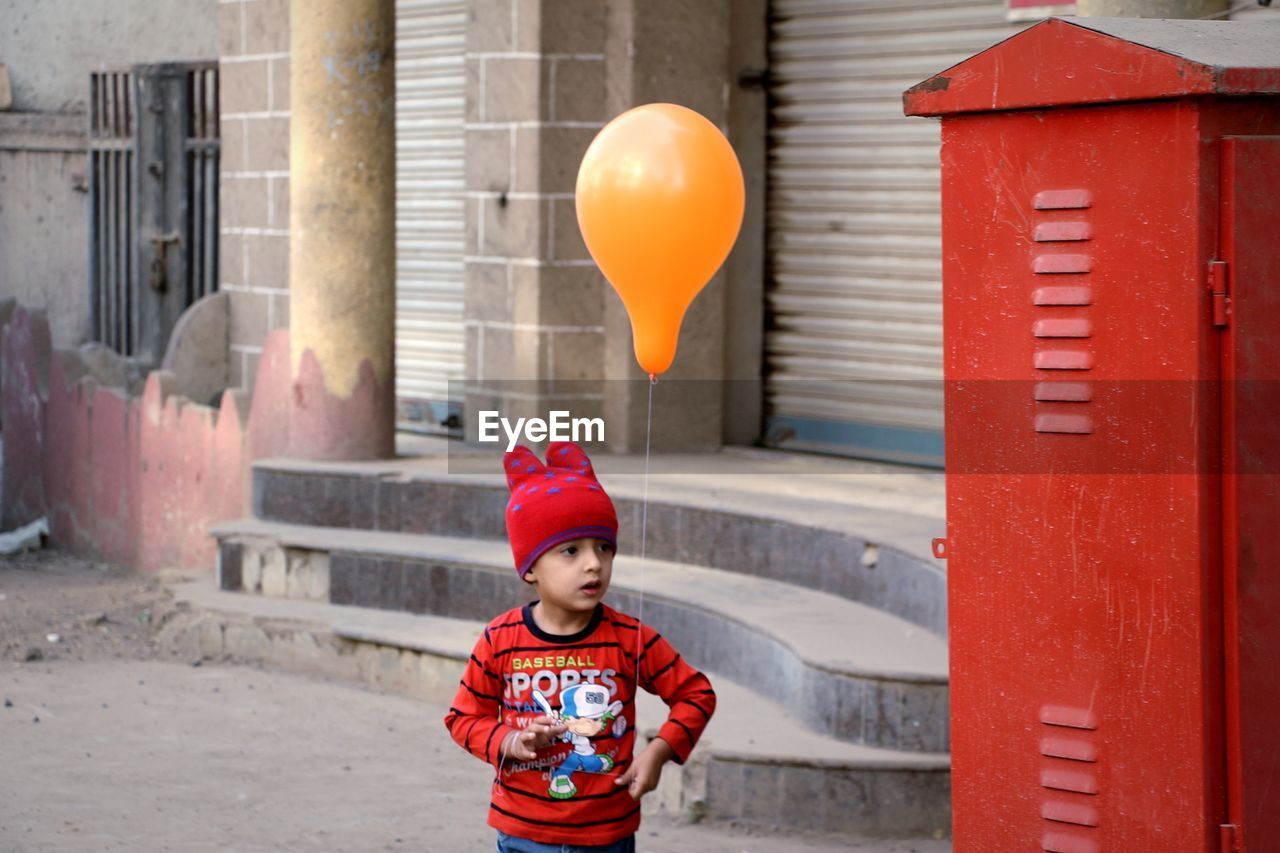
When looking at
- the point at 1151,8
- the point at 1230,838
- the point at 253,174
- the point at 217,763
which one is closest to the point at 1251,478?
the point at 1230,838

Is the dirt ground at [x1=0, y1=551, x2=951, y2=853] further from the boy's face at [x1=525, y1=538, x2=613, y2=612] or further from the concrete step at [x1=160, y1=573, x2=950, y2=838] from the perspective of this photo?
the boy's face at [x1=525, y1=538, x2=613, y2=612]

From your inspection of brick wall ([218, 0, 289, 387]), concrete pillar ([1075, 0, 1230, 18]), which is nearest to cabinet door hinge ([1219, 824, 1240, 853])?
concrete pillar ([1075, 0, 1230, 18])

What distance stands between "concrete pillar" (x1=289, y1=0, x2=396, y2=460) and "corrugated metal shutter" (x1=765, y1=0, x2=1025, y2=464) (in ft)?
5.95

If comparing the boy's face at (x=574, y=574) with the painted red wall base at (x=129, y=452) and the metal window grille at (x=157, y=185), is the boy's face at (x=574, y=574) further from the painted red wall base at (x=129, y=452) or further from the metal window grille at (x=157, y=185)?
the metal window grille at (x=157, y=185)

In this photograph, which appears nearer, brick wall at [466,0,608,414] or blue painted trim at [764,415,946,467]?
blue painted trim at [764,415,946,467]

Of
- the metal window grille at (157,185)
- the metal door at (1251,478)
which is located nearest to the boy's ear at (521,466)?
the metal door at (1251,478)

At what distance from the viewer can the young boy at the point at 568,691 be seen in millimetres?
3328

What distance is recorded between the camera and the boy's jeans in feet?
10.9

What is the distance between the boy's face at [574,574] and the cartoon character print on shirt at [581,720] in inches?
6.1

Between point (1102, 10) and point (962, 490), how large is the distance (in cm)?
231

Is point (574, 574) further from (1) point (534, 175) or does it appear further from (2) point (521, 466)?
(1) point (534, 175)

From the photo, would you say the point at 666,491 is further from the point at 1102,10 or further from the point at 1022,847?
the point at 1022,847

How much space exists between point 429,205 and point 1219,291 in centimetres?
697

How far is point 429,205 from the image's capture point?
9.73m
